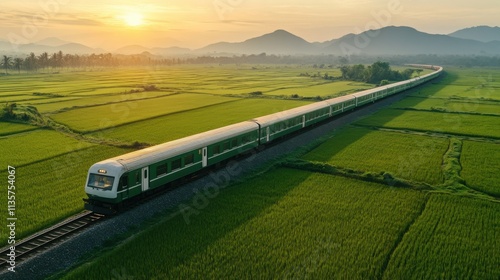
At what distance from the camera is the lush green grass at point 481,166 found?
2425 centimetres

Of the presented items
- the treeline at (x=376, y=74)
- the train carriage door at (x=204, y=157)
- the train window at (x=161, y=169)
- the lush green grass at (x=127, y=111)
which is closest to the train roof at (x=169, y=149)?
the train carriage door at (x=204, y=157)

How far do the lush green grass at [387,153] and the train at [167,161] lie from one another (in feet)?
14.5

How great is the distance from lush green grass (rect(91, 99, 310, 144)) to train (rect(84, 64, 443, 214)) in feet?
36.0

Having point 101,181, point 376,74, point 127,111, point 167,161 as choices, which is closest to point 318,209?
point 167,161

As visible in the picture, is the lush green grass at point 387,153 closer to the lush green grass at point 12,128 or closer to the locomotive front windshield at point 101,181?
the locomotive front windshield at point 101,181

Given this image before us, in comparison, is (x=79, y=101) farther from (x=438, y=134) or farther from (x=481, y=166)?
(x=481, y=166)

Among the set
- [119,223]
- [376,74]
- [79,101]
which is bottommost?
[119,223]

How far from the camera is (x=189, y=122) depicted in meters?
46.3

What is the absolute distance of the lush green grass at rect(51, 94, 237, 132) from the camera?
44.7m

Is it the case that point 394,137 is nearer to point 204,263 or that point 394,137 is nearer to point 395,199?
point 395,199

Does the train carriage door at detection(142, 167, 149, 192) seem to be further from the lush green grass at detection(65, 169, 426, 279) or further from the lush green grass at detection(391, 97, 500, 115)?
the lush green grass at detection(391, 97, 500, 115)

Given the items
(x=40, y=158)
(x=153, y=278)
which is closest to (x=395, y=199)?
(x=153, y=278)

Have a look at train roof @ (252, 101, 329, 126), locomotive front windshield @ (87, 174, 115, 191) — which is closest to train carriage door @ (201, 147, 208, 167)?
locomotive front windshield @ (87, 174, 115, 191)

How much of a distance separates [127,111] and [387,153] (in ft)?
125
